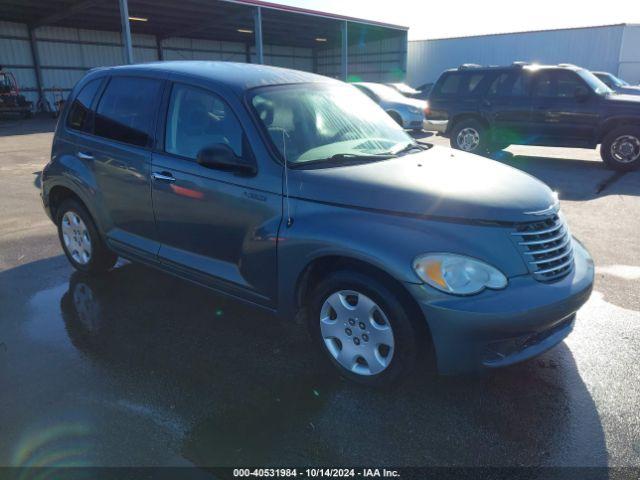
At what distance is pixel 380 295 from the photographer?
2756 millimetres

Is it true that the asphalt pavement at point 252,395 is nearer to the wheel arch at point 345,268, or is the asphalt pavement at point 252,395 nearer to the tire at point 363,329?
the tire at point 363,329

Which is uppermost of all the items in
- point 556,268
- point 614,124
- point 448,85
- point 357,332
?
point 448,85

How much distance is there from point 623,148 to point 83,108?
967cm

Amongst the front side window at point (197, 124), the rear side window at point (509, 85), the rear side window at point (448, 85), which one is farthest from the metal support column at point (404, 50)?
the front side window at point (197, 124)

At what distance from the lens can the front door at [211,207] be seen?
3.20 m

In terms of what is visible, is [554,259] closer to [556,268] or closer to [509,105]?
[556,268]

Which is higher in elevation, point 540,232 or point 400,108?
point 540,232

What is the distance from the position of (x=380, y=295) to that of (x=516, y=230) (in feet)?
2.66

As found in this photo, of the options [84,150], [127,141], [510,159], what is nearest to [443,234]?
[127,141]

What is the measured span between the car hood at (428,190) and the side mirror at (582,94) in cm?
810

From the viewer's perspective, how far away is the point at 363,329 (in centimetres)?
292

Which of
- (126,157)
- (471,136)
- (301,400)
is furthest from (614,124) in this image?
(301,400)

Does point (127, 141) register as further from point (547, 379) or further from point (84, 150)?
point (547, 379)

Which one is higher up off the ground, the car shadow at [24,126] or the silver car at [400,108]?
the silver car at [400,108]
